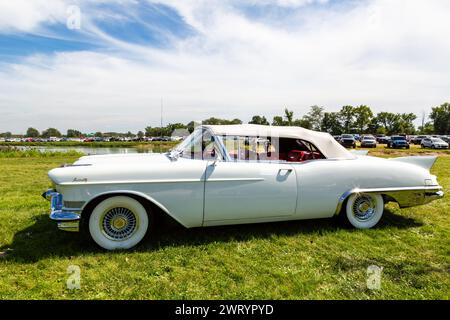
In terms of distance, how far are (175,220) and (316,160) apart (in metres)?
1.97

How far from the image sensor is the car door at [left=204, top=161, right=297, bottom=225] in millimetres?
3643

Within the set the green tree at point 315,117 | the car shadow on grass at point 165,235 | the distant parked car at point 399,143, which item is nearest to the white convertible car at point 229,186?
the car shadow on grass at point 165,235

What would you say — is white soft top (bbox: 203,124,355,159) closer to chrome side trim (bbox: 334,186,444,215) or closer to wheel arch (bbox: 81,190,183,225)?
chrome side trim (bbox: 334,186,444,215)

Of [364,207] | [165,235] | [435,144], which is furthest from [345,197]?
[435,144]

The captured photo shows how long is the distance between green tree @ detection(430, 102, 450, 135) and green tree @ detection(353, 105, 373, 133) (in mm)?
16583

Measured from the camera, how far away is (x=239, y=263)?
328 cm

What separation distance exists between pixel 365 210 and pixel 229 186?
2.03 m

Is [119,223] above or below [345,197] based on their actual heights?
below

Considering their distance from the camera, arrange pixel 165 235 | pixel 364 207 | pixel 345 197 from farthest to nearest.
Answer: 1. pixel 364 207
2. pixel 345 197
3. pixel 165 235

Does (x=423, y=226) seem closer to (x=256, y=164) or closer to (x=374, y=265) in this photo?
(x=374, y=265)

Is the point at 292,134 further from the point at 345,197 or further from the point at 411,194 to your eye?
the point at 411,194

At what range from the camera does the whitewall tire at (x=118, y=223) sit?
348cm

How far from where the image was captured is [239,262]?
10.8 ft

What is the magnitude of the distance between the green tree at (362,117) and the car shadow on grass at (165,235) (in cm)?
9283
